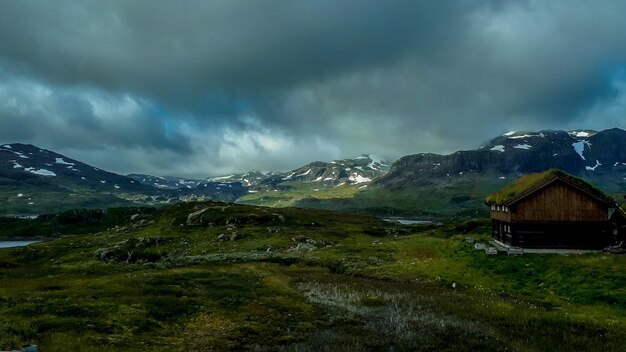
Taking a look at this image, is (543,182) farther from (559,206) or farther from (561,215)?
(561,215)

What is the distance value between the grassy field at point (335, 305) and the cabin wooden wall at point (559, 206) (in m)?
8.68

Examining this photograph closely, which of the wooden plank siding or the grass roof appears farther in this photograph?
the wooden plank siding

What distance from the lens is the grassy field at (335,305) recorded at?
23.3 m

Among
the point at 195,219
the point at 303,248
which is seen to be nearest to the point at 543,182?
the point at 303,248

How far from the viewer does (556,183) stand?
2030 inches

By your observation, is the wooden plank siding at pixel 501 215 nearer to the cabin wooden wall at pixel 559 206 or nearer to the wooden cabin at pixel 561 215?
the wooden cabin at pixel 561 215

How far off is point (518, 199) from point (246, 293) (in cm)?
3472

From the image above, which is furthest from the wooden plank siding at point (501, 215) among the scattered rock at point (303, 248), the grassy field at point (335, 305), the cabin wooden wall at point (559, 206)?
the scattered rock at point (303, 248)

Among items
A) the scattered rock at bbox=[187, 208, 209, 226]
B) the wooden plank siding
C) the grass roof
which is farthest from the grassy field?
the scattered rock at bbox=[187, 208, 209, 226]

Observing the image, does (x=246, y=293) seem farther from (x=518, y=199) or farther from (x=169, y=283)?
(x=518, y=199)

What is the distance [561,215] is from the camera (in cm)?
5134

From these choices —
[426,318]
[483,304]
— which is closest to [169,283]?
[426,318]

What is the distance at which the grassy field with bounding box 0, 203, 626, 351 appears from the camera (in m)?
23.3

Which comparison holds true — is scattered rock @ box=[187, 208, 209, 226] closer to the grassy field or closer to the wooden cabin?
the grassy field
